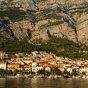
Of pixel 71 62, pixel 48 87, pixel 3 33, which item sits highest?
pixel 3 33

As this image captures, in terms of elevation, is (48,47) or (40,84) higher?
(48,47)

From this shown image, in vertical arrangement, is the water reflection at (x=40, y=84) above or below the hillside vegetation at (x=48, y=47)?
below

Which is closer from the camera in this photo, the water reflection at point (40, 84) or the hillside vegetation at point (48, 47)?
the water reflection at point (40, 84)

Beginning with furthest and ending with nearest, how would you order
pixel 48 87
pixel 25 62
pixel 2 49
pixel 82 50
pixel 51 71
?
pixel 82 50, pixel 2 49, pixel 25 62, pixel 51 71, pixel 48 87

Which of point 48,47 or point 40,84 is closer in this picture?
point 40,84

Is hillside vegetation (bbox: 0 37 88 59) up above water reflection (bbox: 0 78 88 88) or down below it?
above

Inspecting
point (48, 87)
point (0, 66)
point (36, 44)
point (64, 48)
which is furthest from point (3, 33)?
point (48, 87)

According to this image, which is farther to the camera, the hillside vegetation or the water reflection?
the hillside vegetation

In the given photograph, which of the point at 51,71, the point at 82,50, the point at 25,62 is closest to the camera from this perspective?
the point at 51,71

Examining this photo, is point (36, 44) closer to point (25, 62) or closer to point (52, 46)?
point (52, 46)

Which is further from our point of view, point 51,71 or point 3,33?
point 3,33

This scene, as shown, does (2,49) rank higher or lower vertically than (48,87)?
higher
